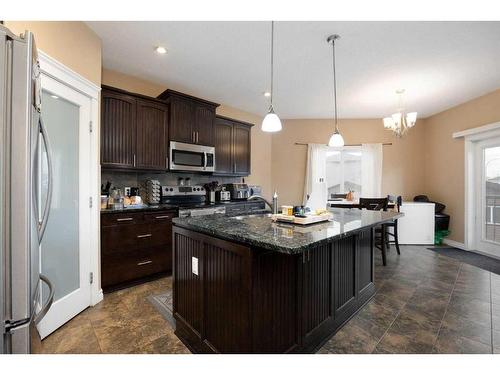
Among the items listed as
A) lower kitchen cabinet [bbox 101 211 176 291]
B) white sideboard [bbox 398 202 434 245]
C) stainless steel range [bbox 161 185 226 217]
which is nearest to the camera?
lower kitchen cabinet [bbox 101 211 176 291]

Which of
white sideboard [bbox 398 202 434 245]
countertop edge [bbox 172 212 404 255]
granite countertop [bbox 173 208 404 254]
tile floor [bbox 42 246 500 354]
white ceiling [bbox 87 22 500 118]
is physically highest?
white ceiling [bbox 87 22 500 118]

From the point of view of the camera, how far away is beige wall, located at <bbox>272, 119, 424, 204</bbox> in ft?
17.3

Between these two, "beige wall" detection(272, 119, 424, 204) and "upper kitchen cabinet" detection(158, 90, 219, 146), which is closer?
"upper kitchen cabinet" detection(158, 90, 219, 146)

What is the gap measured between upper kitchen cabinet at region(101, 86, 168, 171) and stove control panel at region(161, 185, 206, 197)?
11.4 inches

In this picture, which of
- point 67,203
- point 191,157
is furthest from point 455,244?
point 67,203

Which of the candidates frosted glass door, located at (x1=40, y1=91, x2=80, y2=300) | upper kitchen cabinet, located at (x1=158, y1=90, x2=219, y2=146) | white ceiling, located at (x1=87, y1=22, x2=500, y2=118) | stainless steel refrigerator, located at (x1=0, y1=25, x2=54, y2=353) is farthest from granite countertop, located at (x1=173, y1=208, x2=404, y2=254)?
upper kitchen cabinet, located at (x1=158, y1=90, x2=219, y2=146)

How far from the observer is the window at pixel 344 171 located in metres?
5.35

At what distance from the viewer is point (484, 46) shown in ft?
8.23

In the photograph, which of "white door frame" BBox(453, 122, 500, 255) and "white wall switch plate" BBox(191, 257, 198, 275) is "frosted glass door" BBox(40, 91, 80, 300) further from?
"white door frame" BBox(453, 122, 500, 255)

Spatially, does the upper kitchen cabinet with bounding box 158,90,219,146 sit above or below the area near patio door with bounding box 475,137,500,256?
above

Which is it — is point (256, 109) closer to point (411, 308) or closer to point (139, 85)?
point (139, 85)
